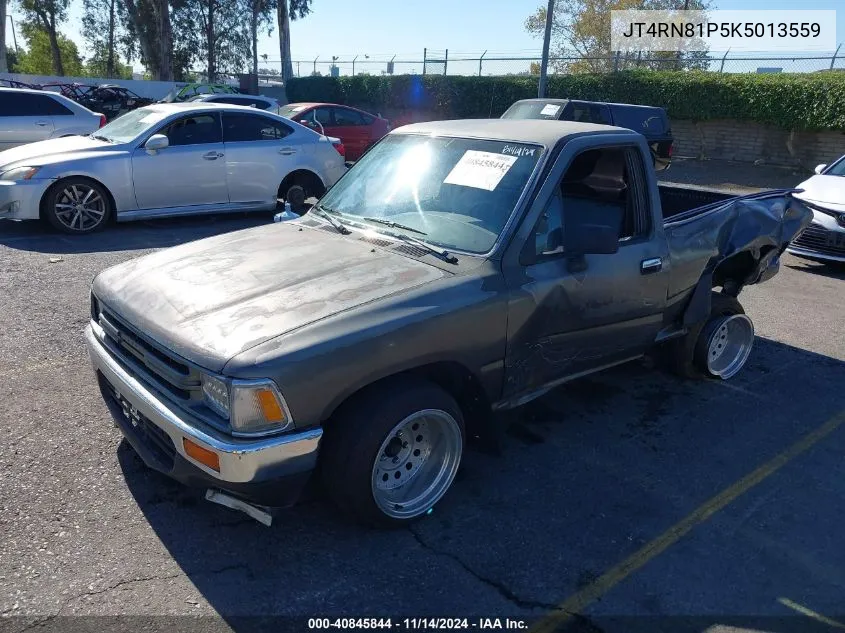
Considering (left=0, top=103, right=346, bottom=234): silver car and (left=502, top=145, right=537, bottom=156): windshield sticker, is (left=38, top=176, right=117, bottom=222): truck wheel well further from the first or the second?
(left=502, top=145, right=537, bottom=156): windshield sticker

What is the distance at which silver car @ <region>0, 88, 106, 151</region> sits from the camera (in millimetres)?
11453

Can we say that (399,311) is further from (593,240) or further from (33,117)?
(33,117)

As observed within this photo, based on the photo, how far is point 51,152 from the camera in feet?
27.4

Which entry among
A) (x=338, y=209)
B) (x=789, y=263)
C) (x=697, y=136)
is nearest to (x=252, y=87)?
(x=697, y=136)

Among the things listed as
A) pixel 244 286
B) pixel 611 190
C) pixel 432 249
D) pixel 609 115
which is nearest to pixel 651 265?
pixel 611 190

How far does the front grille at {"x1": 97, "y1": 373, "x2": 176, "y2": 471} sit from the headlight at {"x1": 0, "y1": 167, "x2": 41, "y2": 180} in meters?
5.71

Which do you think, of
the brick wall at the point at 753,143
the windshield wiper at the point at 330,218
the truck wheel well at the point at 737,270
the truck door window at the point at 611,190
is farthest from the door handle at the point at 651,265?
the brick wall at the point at 753,143

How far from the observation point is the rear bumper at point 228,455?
257cm

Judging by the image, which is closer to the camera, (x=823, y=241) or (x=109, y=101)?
(x=823, y=241)

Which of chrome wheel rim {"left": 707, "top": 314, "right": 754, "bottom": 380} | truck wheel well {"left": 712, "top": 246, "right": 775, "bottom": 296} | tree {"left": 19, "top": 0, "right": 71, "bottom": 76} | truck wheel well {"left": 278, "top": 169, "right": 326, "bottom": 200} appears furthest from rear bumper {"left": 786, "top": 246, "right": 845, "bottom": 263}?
tree {"left": 19, "top": 0, "right": 71, "bottom": 76}

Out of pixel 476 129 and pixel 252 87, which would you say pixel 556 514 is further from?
pixel 252 87

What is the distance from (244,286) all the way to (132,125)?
7.02 metres

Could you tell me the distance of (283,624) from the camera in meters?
2.56

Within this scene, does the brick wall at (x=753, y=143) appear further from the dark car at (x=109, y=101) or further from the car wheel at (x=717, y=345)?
the dark car at (x=109, y=101)
